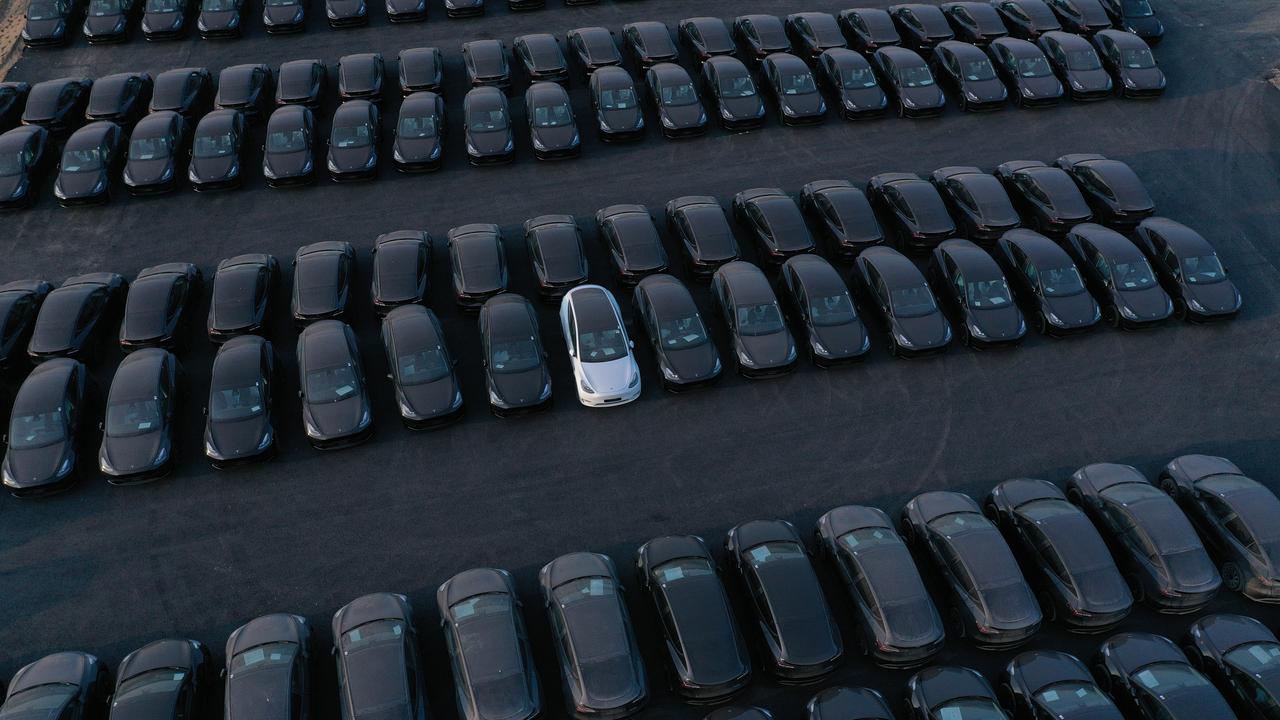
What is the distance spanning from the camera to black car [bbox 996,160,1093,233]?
664 inches

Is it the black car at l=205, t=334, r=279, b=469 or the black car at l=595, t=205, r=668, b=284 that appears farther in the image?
the black car at l=595, t=205, r=668, b=284

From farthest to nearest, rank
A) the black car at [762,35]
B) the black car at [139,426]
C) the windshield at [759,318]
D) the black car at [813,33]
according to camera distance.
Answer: the black car at [813,33] < the black car at [762,35] < the windshield at [759,318] < the black car at [139,426]

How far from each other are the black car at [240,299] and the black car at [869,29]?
15.0 meters

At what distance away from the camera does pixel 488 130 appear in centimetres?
1839

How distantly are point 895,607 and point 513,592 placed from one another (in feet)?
16.0

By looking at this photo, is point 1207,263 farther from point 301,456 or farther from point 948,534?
point 301,456

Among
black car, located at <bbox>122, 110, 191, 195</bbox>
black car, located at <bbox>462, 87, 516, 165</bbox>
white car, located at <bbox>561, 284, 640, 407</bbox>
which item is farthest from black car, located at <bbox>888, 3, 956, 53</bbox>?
black car, located at <bbox>122, 110, 191, 195</bbox>

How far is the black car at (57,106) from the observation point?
18875 millimetres

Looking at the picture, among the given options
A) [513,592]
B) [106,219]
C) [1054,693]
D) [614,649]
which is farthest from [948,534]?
[106,219]

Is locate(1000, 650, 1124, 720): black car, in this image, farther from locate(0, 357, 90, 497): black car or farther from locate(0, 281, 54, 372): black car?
locate(0, 281, 54, 372): black car

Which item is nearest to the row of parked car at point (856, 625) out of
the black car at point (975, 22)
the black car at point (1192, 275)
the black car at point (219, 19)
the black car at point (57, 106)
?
the black car at point (1192, 275)

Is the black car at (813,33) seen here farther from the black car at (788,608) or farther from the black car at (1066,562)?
the black car at (788,608)

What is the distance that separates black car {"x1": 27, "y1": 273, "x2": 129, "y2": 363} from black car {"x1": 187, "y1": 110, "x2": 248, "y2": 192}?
10.8 feet

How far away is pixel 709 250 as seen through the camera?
15.8 metres
